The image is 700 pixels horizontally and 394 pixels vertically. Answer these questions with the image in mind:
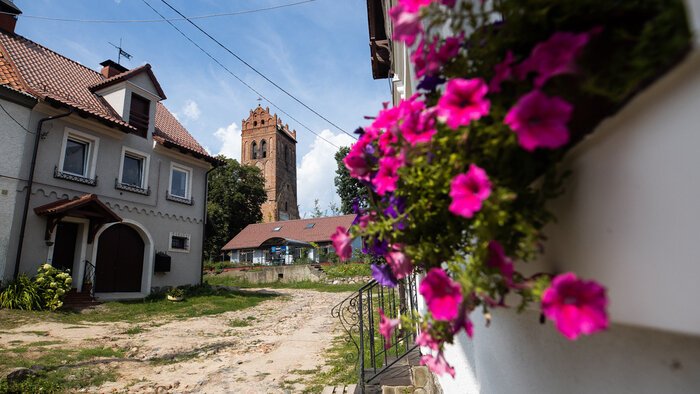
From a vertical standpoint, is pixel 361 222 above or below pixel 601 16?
below

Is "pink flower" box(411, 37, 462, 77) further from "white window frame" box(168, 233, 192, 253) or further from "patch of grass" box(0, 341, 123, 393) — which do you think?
"white window frame" box(168, 233, 192, 253)

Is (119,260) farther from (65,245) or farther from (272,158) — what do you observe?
(272,158)

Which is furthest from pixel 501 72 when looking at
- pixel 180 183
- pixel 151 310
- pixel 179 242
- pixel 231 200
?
pixel 231 200

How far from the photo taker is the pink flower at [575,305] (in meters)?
0.53

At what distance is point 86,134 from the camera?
446 inches

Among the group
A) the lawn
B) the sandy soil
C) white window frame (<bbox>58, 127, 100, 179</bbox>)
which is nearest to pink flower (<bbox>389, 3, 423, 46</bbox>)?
the sandy soil

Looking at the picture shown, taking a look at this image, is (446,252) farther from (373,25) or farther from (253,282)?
(253,282)

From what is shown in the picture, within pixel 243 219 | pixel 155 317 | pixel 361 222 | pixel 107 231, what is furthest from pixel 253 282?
pixel 361 222

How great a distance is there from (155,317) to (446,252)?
10615mm

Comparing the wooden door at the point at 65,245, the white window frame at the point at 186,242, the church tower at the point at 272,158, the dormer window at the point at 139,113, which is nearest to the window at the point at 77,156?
the wooden door at the point at 65,245

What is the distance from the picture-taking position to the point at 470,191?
684 millimetres

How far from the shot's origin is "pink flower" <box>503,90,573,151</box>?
60cm

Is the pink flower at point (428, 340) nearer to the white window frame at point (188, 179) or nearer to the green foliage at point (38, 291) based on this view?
the green foliage at point (38, 291)

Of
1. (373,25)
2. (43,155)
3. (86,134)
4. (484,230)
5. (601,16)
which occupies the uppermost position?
(373,25)
